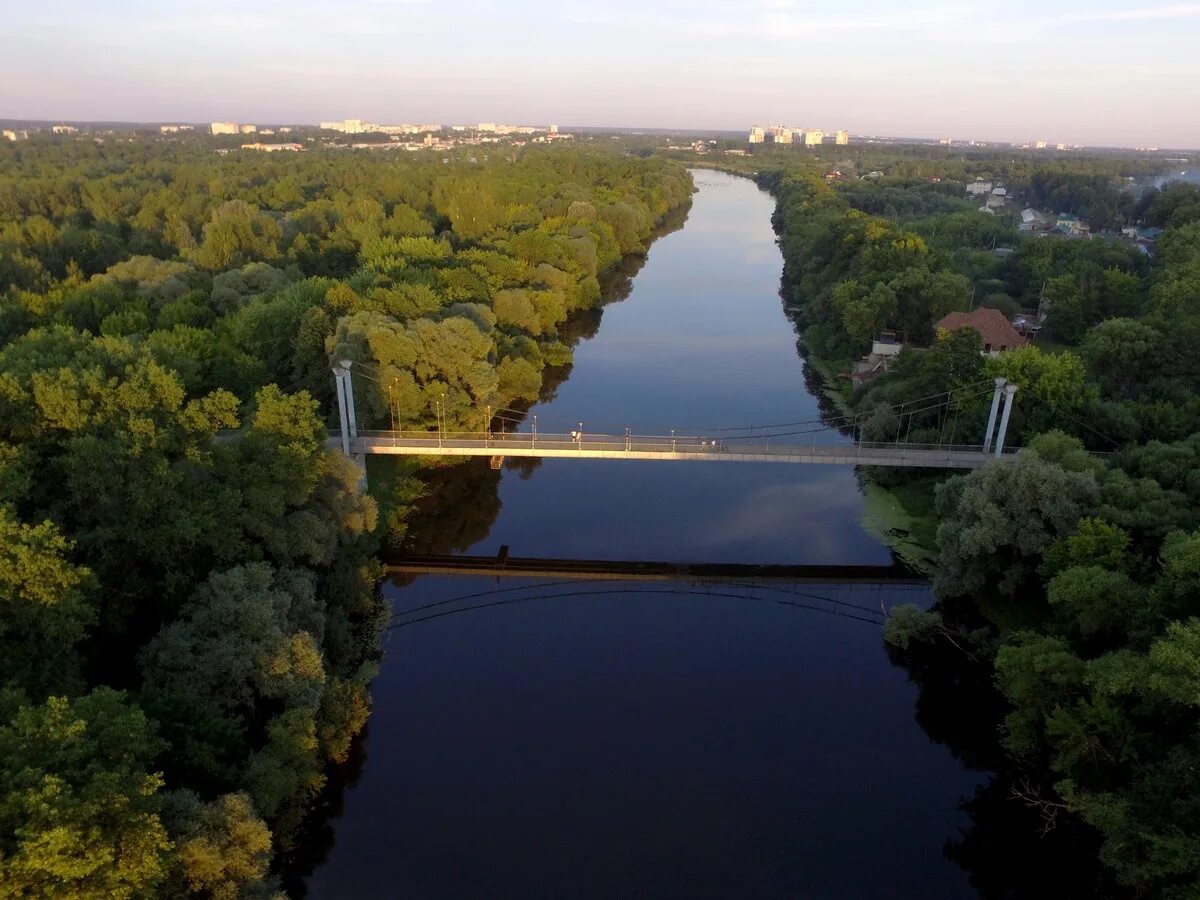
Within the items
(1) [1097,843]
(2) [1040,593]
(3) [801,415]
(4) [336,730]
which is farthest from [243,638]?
(3) [801,415]

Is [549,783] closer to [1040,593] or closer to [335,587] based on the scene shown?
[335,587]

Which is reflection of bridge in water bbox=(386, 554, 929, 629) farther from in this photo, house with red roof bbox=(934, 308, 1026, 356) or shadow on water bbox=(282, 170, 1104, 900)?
house with red roof bbox=(934, 308, 1026, 356)

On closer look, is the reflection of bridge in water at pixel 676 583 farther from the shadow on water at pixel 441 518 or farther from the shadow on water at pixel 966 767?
the shadow on water at pixel 441 518

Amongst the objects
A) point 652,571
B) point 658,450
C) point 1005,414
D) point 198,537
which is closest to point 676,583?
point 652,571

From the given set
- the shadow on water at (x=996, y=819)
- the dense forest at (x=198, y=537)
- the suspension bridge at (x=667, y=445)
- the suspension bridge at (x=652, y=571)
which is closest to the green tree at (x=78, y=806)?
the dense forest at (x=198, y=537)

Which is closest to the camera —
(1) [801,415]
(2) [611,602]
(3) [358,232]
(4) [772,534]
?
(2) [611,602]

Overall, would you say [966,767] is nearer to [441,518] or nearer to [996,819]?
[996,819]

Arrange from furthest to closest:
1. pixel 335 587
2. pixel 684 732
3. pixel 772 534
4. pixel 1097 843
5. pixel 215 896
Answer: pixel 772 534, pixel 335 587, pixel 684 732, pixel 1097 843, pixel 215 896
